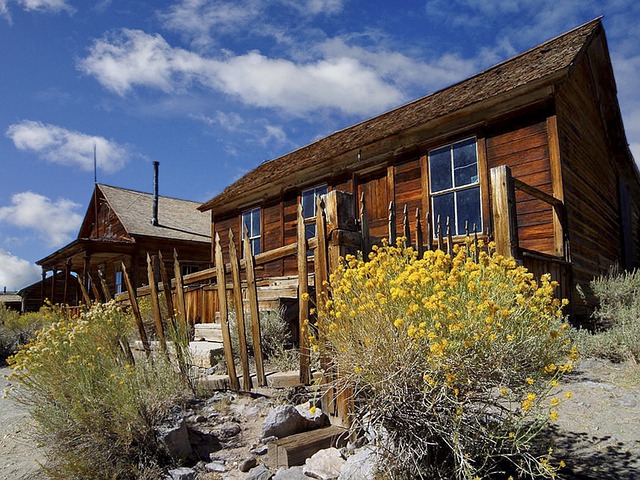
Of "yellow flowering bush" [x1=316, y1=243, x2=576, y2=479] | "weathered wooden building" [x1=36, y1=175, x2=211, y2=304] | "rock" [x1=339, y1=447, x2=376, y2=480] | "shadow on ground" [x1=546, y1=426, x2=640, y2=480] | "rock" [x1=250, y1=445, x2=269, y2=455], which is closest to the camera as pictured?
"yellow flowering bush" [x1=316, y1=243, x2=576, y2=479]

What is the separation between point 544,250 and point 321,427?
5884 mm

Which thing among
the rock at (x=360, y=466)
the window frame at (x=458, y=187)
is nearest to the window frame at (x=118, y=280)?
the window frame at (x=458, y=187)

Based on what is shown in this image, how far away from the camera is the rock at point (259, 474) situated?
10.0 ft

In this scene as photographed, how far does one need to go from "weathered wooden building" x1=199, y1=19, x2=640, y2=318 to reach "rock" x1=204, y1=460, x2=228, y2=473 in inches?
142

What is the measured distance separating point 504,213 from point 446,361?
3.41 meters

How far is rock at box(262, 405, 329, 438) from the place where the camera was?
3.43m

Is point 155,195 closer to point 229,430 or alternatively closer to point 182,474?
point 229,430

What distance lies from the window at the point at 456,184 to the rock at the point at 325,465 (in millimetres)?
6513

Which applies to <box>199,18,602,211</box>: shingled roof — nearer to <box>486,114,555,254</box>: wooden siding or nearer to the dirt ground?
<box>486,114,555,254</box>: wooden siding

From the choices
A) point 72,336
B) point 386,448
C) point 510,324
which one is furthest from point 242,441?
point 510,324

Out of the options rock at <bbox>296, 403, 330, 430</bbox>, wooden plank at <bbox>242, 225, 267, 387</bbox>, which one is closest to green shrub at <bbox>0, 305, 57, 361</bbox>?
wooden plank at <bbox>242, 225, 267, 387</bbox>

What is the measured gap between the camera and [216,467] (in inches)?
129

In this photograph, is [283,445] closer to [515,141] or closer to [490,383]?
[490,383]

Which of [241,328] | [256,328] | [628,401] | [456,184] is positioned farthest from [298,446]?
[456,184]
